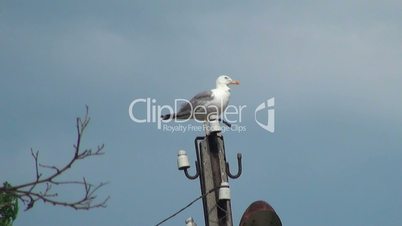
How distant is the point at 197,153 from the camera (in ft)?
25.4

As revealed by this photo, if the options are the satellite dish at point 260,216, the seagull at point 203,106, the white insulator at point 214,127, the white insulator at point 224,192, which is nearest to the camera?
the satellite dish at point 260,216

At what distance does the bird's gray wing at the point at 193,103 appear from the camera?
12.1 m

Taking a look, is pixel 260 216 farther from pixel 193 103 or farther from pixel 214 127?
pixel 193 103

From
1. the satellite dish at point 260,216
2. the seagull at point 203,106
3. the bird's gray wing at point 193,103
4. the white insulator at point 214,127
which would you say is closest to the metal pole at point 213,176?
the white insulator at point 214,127

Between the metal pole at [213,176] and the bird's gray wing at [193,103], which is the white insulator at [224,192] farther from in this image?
the bird's gray wing at [193,103]

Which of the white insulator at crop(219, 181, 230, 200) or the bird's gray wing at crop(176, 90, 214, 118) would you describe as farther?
the bird's gray wing at crop(176, 90, 214, 118)

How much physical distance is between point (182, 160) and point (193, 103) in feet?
14.8

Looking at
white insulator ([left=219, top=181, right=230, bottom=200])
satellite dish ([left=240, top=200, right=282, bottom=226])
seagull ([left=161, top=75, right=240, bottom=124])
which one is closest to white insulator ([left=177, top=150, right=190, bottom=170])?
white insulator ([left=219, top=181, right=230, bottom=200])

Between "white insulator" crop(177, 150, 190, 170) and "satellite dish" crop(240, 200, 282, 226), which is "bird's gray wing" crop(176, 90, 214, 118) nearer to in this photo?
"white insulator" crop(177, 150, 190, 170)

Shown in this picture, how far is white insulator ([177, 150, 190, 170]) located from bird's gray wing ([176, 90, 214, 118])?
14.1 feet

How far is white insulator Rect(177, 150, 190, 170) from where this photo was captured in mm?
7609

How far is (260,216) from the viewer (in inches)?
252

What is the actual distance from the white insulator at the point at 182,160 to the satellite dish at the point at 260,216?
126 cm

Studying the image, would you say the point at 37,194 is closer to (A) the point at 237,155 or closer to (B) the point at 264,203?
(B) the point at 264,203
